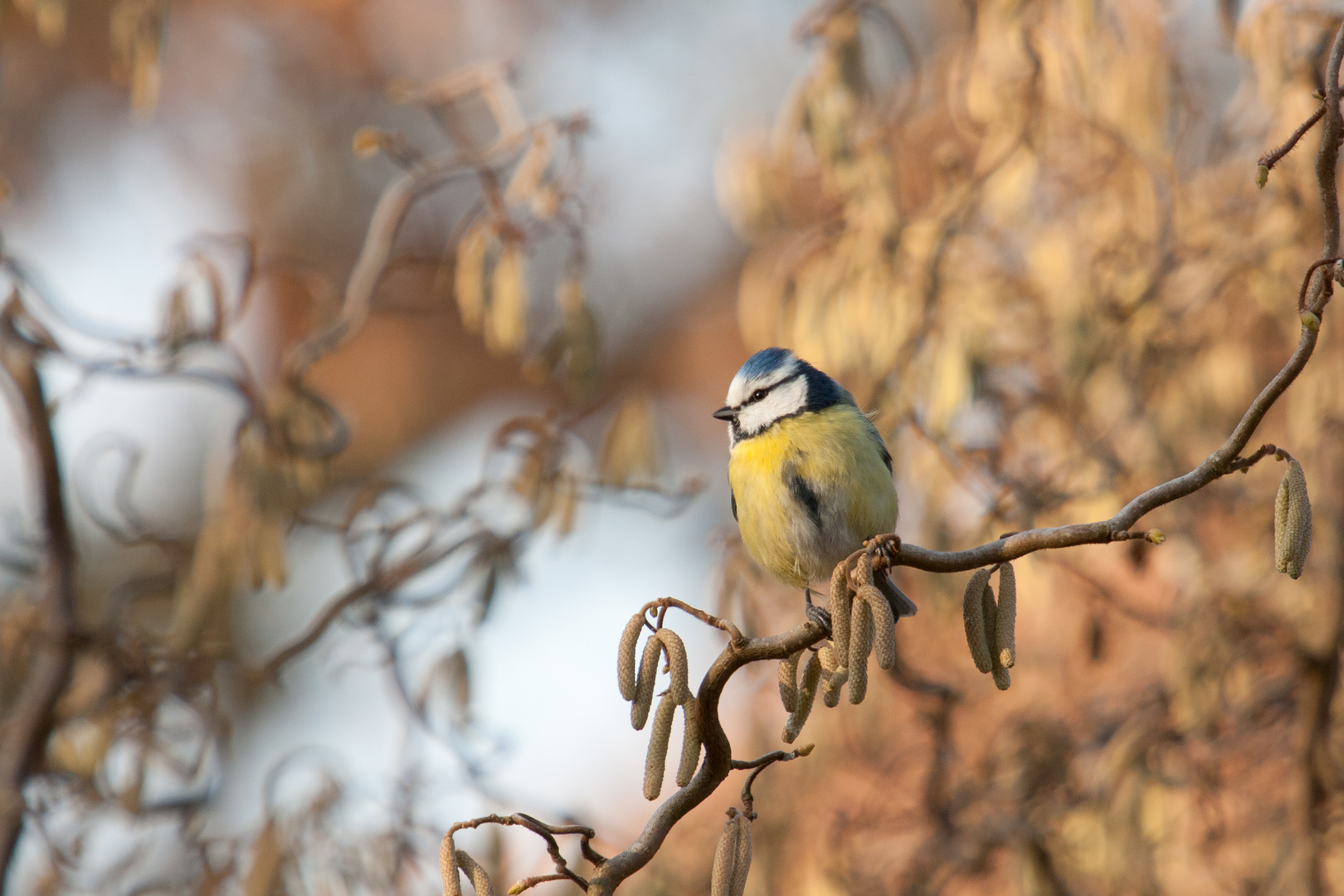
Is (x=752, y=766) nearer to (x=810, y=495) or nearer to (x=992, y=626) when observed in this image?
(x=992, y=626)

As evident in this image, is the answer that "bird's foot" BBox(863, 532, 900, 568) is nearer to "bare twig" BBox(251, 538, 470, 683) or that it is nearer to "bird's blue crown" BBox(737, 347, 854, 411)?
"bird's blue crown" BBox(737, 347, 854, 411)

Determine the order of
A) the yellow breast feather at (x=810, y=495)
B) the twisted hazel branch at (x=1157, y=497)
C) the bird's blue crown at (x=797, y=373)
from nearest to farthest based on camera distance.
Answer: the twisted hazel branch at (x=1157, y=497) → the yellow breast feather at (x=810, y=495) → the bird's blue crown at (x=797, y=373)

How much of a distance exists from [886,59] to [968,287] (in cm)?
64

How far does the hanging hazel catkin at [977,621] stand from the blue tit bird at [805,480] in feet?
3.15

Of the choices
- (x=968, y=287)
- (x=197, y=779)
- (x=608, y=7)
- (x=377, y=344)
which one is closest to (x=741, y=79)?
(x=608, y=7)

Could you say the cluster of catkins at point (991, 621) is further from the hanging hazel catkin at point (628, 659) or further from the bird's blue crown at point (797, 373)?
the bird's blue crown at point (797, 373)

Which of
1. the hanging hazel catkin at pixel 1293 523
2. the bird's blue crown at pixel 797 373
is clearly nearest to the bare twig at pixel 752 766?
the hanging hazel catkin at pixel 1293 523

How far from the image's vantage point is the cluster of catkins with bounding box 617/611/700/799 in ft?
4.48

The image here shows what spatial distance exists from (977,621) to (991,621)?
0.03 m

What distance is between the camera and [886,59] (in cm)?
306

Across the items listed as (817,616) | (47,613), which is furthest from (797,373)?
(47,613)

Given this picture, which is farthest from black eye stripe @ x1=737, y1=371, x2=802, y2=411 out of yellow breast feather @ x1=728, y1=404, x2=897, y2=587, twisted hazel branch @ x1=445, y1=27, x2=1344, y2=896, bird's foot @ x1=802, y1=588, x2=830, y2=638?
twisted hazel branch @ x1=445, y1=27, x2=1344, y2=896

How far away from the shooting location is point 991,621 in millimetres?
1431

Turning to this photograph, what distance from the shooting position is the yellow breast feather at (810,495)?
2486 mm
